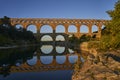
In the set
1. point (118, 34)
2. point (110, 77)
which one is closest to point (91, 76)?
point (110, 77)

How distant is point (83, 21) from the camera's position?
104 metres

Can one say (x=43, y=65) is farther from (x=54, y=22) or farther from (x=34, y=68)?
(x=54, y=22)

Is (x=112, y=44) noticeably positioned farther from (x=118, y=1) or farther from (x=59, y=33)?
(x=59, y=33)

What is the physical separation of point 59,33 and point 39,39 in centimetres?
810

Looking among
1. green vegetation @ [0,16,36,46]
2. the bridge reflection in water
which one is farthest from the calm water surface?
green vegetation @ [0,16,36,46]

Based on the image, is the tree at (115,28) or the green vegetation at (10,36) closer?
the tree at (115,28)

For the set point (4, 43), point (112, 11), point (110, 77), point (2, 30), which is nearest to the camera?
point (110, 77)

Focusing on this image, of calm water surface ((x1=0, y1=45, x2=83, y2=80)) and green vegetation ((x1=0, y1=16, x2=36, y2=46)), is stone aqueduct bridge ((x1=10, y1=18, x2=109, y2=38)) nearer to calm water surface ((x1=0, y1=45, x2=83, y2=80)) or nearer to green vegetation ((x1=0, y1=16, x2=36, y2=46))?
green vegetation ((x1=0, y1=16, x2=36, y2=46))

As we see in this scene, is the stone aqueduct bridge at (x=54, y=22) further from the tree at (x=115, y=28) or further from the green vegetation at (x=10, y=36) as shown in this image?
the tree at (x=115, y=28)

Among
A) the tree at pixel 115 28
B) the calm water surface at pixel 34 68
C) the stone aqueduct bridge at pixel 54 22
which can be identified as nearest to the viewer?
the calm water surface at pixel 34 68

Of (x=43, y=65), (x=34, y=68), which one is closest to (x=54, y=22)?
(x=43, y=65)

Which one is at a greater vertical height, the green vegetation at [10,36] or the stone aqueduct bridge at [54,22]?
the stone aqueduct bridge at [54,22]

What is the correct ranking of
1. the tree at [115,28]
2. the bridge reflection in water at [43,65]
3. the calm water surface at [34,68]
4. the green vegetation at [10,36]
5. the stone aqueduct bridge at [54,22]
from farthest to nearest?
the stone aqueduct bridge at [54,22] → the green vegetation at [10,36] → the tree at [115,28] → the bridge reflection in water at [43,65] → the calm water surface at [34,68]

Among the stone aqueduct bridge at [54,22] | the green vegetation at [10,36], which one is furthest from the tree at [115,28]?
the stone aqueduct bridge at [54,22]
